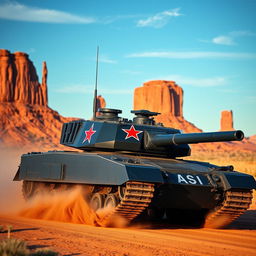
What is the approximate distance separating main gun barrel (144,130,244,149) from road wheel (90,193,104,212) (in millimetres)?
1977

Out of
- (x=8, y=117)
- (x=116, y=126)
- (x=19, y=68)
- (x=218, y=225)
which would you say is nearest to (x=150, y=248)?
(x=218, y=225)

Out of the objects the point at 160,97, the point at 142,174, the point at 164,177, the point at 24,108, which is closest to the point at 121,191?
the point at 142,174

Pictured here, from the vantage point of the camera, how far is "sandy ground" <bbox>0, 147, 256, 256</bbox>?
330 inches

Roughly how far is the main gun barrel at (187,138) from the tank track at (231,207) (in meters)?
1.41

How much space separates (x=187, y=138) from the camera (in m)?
12.3

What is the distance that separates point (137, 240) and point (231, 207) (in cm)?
342

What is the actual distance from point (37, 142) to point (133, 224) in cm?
7403

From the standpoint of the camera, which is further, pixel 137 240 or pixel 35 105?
pixel 35 105

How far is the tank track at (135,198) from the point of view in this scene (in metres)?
11.0

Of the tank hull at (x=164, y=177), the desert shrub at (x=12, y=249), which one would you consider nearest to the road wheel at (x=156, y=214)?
the tank hull at (x=164, y=177)

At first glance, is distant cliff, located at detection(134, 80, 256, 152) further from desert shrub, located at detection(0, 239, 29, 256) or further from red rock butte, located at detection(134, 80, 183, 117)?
desert shrub, located at detection(0, 239, 29, 256)

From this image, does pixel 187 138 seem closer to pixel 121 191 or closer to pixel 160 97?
pixel 121 191

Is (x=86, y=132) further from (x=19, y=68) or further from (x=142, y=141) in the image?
(x=19, y=68)

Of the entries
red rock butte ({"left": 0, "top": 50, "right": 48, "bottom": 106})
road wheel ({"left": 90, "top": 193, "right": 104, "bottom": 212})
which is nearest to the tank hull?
road wheel ({"left": 90, "top": 193, "right": 104, "bottom": 212})
